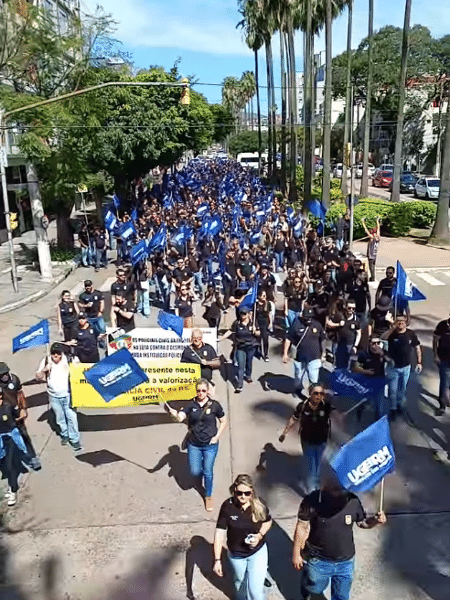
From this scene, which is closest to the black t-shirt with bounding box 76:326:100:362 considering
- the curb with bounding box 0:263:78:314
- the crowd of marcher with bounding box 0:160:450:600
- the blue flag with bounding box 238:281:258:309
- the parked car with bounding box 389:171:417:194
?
the crowd of marcher with bounding box 0:160:450:600

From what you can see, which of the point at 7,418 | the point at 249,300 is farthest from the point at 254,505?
the point at 249,300

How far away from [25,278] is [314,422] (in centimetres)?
1560

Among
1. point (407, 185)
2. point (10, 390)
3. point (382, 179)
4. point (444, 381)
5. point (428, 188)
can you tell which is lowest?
point (382, 179)

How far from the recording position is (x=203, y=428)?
6.29 meters

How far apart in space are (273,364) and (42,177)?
13269mm

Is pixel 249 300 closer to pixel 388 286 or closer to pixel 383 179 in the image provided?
pixel 388 286

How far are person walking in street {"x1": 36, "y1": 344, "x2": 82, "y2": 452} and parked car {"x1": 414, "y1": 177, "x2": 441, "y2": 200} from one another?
112 ft

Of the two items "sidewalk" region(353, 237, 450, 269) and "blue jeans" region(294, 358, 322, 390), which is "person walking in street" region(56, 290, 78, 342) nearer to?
"blue jeans" region(294, 358, 322, 390)

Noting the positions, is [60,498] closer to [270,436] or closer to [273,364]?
[270,436]

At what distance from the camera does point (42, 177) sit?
69.0 ft

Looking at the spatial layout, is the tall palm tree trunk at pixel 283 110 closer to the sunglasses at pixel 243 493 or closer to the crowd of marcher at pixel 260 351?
the crowd of marcher at pixel 260 351

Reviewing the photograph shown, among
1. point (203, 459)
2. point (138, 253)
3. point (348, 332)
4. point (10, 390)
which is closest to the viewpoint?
point (203, 459)

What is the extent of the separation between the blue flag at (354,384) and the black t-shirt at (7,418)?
150 inches

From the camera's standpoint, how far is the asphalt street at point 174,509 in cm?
560
